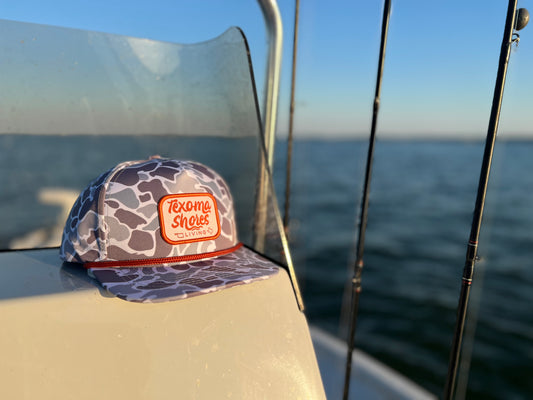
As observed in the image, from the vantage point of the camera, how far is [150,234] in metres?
0.57

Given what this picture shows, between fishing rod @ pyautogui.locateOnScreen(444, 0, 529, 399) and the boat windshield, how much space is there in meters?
0.46

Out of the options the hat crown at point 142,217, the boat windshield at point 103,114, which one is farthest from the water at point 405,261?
the hat crown at point 142,217

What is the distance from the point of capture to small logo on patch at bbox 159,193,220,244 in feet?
1.90

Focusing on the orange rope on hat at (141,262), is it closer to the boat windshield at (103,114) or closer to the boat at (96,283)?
the boat at (96,283)

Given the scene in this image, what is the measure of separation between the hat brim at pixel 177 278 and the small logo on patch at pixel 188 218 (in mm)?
43

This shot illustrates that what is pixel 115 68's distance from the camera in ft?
2.80

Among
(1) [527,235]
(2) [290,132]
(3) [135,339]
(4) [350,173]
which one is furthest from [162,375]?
(4) [350,173]

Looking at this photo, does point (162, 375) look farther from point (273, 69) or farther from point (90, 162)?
point (273, 69)

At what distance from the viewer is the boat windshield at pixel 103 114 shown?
0.77 m

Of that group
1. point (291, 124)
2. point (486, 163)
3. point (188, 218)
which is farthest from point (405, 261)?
point (188, 218)

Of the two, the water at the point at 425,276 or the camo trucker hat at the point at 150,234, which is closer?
the camo trucker hat at the point at 150,234

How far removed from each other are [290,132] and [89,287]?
760 mm

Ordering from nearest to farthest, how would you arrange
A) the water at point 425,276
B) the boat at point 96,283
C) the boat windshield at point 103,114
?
the boat at point 96,283 < the boat windshield at point 103,114 < the water at point 425,276

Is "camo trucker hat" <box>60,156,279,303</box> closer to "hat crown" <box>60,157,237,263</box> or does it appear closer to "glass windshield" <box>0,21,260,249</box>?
"hat crown" <box>60,157,237,263</box>
